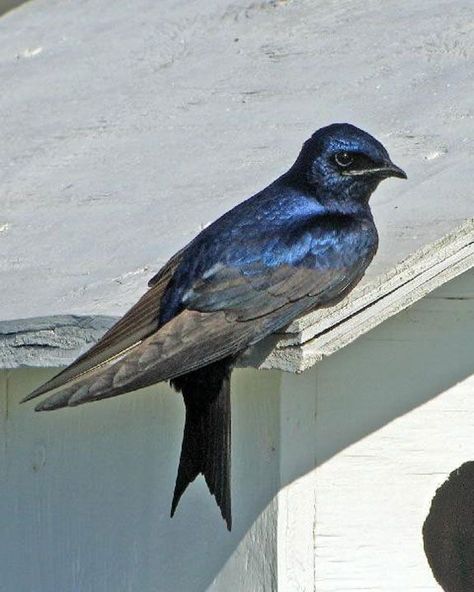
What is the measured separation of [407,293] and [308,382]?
26 cm

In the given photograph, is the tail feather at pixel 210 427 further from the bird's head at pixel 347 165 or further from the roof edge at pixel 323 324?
the bird's head at pixel 347 165

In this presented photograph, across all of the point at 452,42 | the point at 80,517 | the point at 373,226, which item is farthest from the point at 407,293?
the point at 452,42

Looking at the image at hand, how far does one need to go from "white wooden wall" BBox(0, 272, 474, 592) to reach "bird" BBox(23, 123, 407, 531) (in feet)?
0.38

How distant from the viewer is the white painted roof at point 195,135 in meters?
2.29

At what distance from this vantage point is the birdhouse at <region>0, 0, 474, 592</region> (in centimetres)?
232

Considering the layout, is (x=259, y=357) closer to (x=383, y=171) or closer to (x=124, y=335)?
(x=124, y=335)

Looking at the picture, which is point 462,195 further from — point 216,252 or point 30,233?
point 30,233

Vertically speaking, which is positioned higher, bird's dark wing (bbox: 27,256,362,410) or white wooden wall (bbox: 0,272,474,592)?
bird's dark wing (bbox: 27,256,362,410)

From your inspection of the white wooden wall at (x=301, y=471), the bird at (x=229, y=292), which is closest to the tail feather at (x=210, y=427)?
the bird at (x=229, y=292)

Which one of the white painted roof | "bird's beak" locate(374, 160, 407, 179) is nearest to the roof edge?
the white painted roof

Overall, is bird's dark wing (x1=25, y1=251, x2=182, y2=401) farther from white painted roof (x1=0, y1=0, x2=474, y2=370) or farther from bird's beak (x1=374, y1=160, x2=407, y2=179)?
bird's beak (x1=374, y1=160, x2=407, y2=179)

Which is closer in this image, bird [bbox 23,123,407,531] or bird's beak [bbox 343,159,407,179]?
bird [bbox 23,123,407,531]

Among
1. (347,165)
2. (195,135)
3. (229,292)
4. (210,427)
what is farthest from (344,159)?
(195,135)

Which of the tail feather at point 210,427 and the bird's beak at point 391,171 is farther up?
the bird's beak at point 391,171
